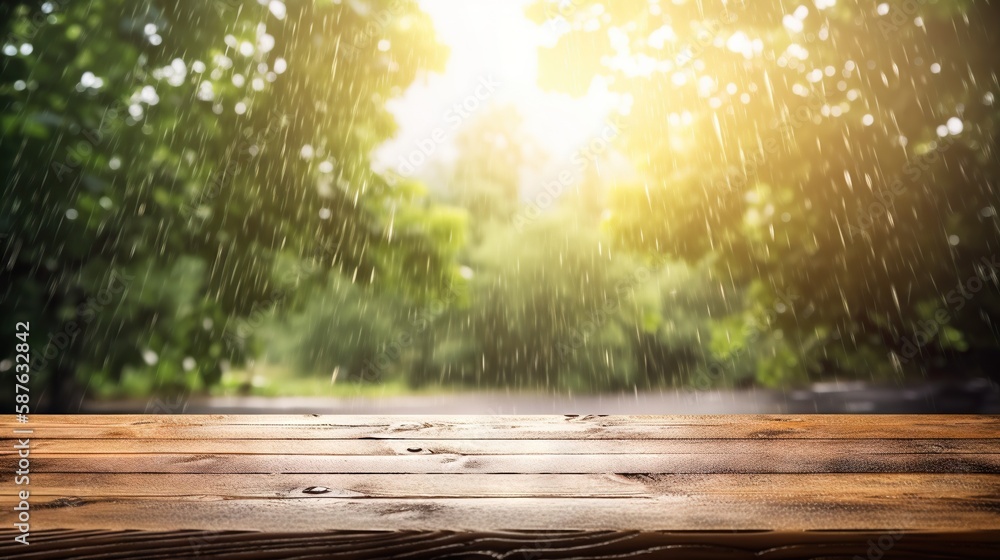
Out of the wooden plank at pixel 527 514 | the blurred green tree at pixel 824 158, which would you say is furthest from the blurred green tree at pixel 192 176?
the wooden plank at pixel 527 514

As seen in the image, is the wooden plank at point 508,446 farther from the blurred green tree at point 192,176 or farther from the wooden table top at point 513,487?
the blurred green tree at point 192,176

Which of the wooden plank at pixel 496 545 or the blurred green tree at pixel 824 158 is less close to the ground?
the blurred green tree at pixel 824 158

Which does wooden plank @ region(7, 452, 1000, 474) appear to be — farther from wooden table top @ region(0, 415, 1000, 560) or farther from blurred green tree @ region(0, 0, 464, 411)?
blurred green tree @ region(0, 0, 464, 411)

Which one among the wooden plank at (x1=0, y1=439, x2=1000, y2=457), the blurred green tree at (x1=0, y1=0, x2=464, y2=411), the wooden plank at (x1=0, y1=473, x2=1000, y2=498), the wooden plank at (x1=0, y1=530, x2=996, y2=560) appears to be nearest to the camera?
the wooden plank at (x1=0, y1=530, x2=996, y2=560)

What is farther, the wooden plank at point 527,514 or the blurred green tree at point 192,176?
the blurred green tree at point 192,176

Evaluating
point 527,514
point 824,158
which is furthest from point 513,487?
point 824,158

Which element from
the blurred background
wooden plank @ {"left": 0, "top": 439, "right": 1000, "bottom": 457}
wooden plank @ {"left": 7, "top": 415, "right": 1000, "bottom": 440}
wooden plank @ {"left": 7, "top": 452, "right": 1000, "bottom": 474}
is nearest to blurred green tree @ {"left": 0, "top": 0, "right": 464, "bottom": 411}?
the blurred background

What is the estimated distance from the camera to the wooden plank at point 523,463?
1.37 m

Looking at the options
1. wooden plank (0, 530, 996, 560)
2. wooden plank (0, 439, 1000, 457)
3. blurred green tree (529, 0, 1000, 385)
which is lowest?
wooden plank (0, 530, 996, 560)

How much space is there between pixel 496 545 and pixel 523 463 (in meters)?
0.46

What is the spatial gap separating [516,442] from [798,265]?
17.3 ft

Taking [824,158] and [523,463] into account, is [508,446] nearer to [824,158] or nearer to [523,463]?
[523,463]

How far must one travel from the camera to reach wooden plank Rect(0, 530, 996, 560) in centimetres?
96

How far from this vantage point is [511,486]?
1.24 meters
